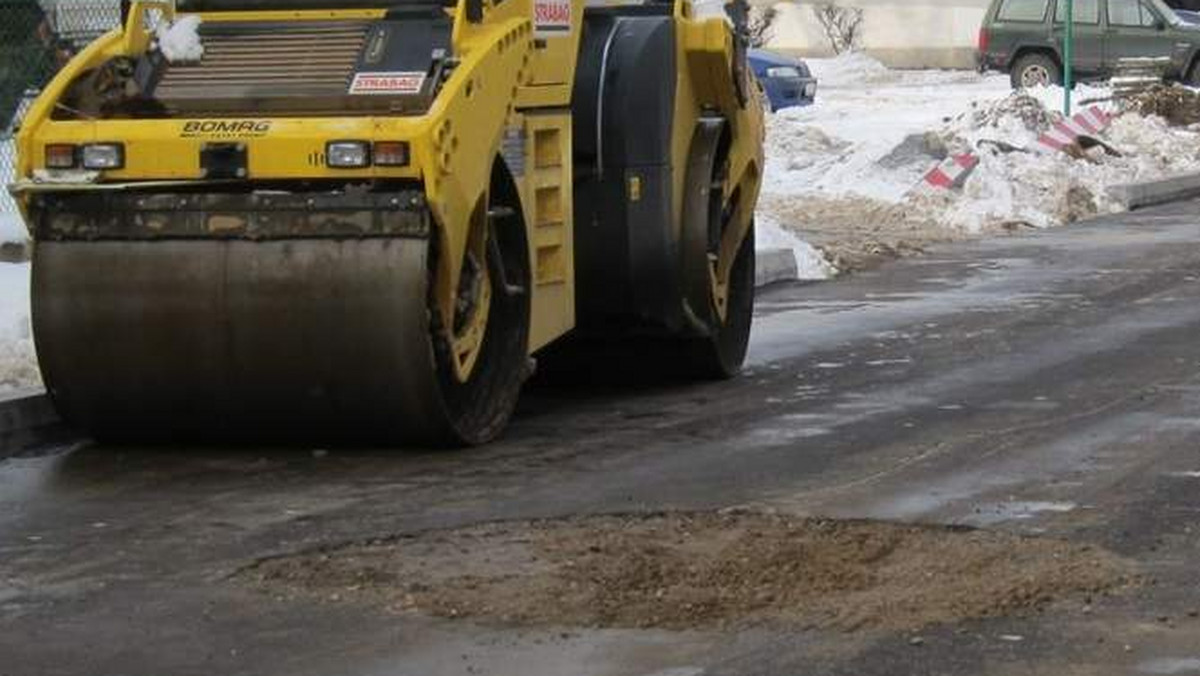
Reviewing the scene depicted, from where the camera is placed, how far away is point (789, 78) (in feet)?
109

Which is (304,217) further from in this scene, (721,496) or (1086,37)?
(1086,37)

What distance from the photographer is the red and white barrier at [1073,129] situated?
26.1 m

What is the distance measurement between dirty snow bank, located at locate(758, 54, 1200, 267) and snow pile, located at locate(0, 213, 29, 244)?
6378 mm

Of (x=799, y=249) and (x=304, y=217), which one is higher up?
(x=304, y=217)

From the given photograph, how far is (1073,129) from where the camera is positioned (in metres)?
26.7

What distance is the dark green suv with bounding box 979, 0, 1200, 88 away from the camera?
121 feet

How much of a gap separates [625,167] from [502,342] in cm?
132

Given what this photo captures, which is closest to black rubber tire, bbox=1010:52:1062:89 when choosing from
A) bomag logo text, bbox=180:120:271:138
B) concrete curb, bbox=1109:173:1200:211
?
concrete curb, bbox=1109:173:1200:211

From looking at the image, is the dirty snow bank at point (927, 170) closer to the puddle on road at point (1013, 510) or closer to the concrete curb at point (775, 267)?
the concrete curb at point (775, 267)

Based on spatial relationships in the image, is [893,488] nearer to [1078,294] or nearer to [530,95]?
[530,95]

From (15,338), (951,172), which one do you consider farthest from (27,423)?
(951,172)

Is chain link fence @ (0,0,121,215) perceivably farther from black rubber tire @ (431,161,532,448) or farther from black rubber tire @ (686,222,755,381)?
black rubber tire @ (431,161,532,448)

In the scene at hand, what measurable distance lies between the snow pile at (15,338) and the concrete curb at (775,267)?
5732 millimetres

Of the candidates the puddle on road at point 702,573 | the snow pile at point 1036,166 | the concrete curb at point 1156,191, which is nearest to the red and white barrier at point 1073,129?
the snow pile at point 1036,166
